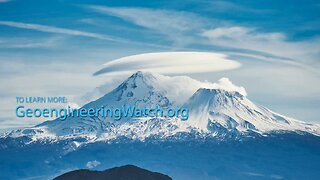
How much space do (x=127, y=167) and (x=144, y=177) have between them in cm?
581

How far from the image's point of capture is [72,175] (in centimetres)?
16075

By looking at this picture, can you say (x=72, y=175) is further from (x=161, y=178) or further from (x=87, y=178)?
(x=161, y=178)

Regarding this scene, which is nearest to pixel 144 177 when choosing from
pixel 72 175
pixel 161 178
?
pixel 161 178

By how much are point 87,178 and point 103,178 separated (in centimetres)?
361

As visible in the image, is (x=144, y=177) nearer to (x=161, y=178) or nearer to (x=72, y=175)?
(x=161, y=178)

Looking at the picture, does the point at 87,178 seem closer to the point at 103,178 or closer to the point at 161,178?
the point at 103,178

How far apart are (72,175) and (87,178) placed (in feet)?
13.1

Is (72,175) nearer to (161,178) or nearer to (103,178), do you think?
(103,178)

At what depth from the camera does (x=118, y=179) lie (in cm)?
15825

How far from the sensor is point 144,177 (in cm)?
15988

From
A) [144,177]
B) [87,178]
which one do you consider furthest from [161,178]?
[87,178]

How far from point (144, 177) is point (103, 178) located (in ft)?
27.4

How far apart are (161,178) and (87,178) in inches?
587

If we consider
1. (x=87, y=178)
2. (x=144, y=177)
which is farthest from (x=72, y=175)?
(x=144, y=177)
